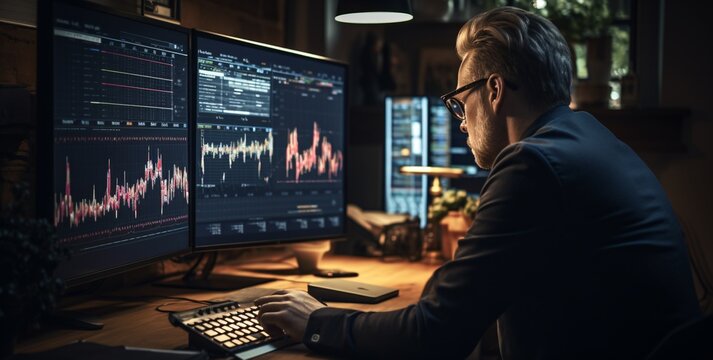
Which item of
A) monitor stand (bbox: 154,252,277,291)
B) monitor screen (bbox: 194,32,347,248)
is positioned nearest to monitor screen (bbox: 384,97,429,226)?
monitor screen (bbox: 194,32,347,248)

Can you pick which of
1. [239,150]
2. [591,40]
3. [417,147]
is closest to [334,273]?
[239,150]

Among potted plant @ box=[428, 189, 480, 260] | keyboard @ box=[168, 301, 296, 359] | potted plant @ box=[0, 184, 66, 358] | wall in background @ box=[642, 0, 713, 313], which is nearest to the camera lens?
→ potted plant @ box=[0, 184, 66, 358]

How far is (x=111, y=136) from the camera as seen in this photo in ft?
5.13

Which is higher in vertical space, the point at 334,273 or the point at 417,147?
the point at 417,147

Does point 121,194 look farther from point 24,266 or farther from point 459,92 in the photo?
point 459,92

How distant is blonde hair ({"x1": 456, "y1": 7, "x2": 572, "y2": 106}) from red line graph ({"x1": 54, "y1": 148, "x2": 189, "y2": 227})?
29.0 inches

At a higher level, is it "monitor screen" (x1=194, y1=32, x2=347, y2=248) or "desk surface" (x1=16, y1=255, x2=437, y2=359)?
"monitor screen" (x1=194, y1=32, x2=347, y2=248)

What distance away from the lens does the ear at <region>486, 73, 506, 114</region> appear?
1473 millimetres

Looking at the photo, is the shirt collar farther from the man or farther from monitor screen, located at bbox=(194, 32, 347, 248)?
monitor screen, located at bbox=(194, 32, 347, 248)

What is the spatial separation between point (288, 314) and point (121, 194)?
44 cm

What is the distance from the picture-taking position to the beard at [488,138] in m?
1.53

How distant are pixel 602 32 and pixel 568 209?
232 centimetres

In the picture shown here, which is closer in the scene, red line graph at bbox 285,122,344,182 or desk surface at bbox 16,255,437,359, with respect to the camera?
desk surface at bbox 16,255,437,359

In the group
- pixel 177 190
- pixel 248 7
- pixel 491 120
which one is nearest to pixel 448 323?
pixel 491 120
